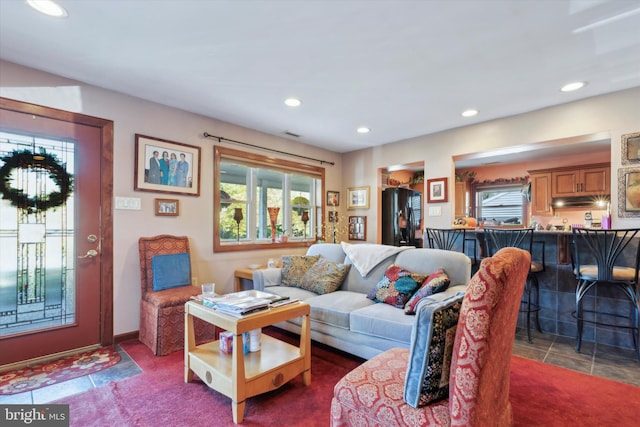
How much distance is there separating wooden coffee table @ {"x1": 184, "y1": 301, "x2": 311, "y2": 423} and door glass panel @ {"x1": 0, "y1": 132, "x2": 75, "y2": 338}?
143cm

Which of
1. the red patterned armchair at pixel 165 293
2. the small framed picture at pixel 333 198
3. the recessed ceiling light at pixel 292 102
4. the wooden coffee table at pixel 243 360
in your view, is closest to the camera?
the wooden coffee table at pixel 243 360

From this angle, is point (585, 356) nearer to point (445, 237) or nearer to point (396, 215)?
point (445, 237)

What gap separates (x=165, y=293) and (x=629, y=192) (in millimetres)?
4492

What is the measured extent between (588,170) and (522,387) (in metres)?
4.91

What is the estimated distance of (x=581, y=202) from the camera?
17.7 feet

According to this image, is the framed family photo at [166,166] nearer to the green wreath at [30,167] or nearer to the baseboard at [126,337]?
the green wreath at [30,167]

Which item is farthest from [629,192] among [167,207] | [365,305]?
[167,207]

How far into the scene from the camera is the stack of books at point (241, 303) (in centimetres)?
195

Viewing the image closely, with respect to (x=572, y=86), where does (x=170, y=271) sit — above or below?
below

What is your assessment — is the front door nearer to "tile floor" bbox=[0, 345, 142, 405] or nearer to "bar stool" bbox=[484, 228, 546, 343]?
"tile floor" bbox=[0, 345, 142, 405]

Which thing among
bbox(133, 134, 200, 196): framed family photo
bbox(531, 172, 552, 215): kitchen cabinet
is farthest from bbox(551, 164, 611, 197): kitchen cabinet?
bbox(133, 134, 200, 196): framed family photo

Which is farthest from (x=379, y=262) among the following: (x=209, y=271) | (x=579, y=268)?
(x=209, y=271)

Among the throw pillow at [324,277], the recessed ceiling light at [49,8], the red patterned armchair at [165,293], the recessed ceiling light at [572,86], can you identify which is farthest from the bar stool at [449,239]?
the recessed ceiling light at [49,8]

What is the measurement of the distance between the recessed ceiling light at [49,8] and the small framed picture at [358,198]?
413 centimetres
